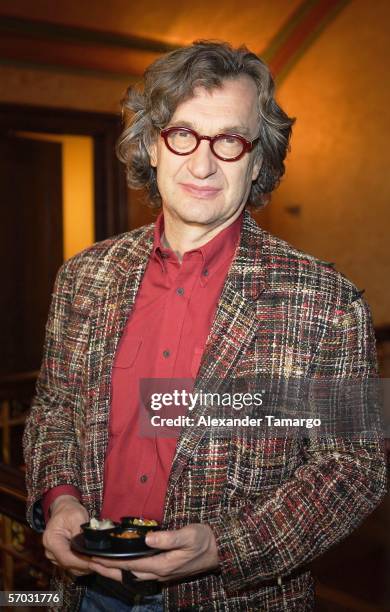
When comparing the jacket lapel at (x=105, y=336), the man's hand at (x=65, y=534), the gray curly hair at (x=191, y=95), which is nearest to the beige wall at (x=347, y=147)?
the gray curly hair at (x=191, y=95)

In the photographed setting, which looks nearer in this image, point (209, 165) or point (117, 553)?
point (117, 553)

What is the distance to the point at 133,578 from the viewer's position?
1427mm

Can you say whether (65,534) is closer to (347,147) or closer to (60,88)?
(60,88)

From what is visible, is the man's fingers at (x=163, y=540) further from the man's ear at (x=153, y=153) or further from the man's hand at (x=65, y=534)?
the man's ear at (x=153, y=153)

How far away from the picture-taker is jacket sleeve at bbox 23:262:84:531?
71.0 inches

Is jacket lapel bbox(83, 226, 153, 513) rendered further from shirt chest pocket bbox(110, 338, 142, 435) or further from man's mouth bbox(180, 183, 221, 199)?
man's mouth bbox(180, 183, 221, 199)

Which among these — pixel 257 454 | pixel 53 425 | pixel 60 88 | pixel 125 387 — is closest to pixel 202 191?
pixel 125 387

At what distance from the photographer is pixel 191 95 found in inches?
68.8

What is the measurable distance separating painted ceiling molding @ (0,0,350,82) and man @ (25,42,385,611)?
4880 millimetres

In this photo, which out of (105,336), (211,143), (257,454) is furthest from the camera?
(105,336)

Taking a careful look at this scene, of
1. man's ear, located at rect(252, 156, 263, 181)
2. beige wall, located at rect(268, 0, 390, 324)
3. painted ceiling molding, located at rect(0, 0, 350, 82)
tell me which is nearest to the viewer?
man's ear, located at rect(252, 156, 263, 181)

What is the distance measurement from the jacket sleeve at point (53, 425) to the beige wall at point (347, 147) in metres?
5.70

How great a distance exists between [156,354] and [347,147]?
620cm

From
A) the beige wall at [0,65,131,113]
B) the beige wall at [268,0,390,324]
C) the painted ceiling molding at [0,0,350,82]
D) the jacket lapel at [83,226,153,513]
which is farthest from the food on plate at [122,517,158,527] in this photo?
the beige wall at [268,0,390,324]
